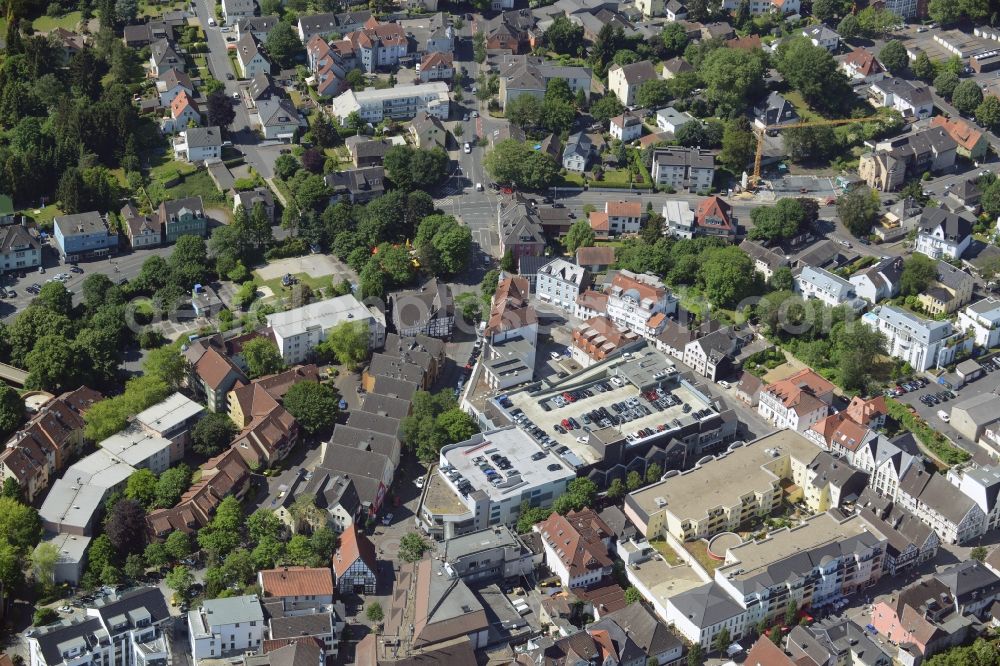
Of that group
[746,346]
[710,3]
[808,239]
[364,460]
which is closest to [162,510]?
[364,460]

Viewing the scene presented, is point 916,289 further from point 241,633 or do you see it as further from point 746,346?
point 241,633

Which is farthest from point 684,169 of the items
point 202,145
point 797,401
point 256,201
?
point 202,145

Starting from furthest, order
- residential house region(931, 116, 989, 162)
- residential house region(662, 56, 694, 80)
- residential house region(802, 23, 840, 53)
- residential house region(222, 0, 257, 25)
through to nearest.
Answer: residential house region(222, 0, 257, 25) → residential house region(802, 23, 840, 53) → residential house region(662, 56, 694, 80) → residential house region(931, 116, 989, 162)

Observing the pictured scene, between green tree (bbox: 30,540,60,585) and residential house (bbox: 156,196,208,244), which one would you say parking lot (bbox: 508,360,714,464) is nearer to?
green tree (bbox: 30,540,60,585)

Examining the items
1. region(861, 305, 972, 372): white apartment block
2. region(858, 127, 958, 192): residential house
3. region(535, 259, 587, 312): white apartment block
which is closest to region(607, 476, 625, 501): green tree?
region(535, 259, 587, 312): white apartment block

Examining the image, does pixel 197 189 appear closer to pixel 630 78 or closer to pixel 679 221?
pixel 679 221

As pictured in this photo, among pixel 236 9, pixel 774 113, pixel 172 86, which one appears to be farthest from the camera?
pixel 236 9
